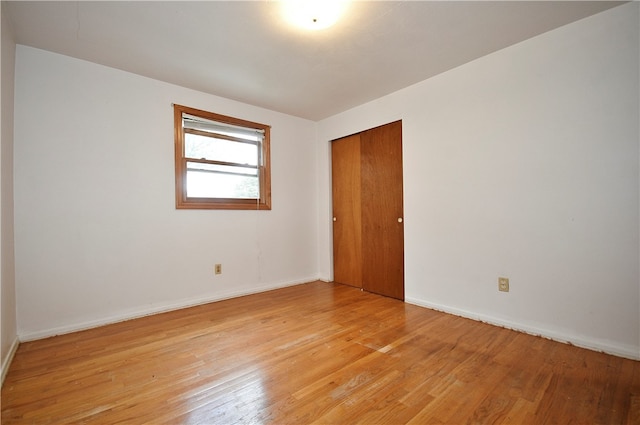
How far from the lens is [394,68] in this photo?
261 cm

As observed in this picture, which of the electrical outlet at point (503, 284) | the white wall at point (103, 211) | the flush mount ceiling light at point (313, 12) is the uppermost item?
the flush mount ceiling light at point (313, 12)

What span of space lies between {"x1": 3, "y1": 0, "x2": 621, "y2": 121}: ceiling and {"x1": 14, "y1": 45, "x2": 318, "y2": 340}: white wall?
274mm

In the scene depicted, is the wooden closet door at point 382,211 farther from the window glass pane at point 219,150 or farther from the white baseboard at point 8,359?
the white baseboard at point 8,359

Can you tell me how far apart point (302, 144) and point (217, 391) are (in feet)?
10.5

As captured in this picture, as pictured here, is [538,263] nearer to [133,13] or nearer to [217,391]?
[217,391]

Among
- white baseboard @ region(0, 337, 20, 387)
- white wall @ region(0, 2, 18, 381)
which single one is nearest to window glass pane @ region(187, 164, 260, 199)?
white wall @ region(0, 2, 18, 381)

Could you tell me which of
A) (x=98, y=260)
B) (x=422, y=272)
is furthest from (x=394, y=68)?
(x=98, y=260)

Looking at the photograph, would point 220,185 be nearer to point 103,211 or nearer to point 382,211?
point 103,211

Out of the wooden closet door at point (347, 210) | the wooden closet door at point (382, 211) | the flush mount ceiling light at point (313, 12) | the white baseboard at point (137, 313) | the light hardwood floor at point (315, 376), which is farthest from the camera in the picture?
the wooden closet door at point (347, 210)

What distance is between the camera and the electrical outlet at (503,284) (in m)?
2.33

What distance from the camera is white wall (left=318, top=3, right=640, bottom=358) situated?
1849 millimetres

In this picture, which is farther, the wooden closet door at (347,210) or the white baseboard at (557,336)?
the wooden closet door at (347,210)

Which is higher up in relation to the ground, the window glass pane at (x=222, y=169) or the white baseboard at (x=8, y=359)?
the window glass pane at (x=222, y=169)

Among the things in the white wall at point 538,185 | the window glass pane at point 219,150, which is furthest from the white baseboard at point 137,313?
the white wall at point 538,185
